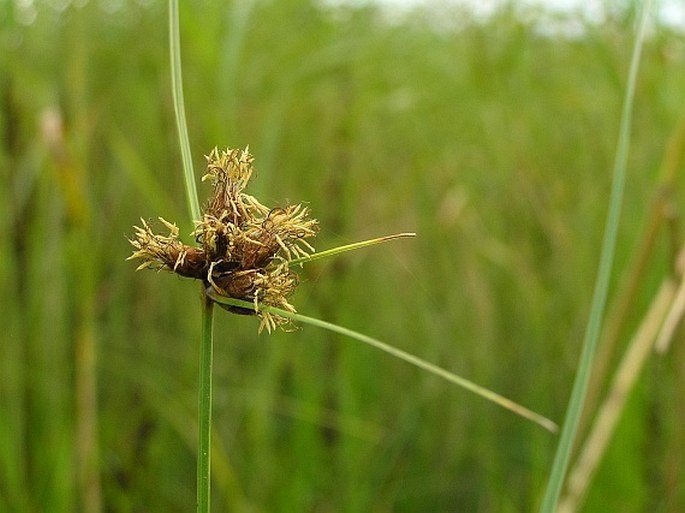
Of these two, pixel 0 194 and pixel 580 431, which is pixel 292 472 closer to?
pixel 580 431

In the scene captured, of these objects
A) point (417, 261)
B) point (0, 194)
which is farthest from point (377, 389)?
point (0, 194)

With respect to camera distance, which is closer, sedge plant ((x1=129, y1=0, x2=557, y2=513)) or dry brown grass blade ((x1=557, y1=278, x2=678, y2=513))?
sedge plant ((x1=129, y1=0, x2=557, y2=513))

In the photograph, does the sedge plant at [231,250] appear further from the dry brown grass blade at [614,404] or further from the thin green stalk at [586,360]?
the dry brown grass blade at [614,404]

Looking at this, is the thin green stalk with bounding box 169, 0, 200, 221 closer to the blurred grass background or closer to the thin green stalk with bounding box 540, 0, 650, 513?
the thin green stalk with bounding box 540, 0, 650, 513

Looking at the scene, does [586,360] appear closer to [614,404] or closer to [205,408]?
[205,408]

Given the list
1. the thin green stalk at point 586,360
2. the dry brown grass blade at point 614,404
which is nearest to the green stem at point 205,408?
the thin green stalk at point 586,360

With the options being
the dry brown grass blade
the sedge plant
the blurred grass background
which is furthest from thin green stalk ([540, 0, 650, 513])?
the blurred grass background

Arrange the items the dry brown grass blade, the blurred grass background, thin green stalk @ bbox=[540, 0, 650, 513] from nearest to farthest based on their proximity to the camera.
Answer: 1. thin green stalk @ bbox=[540, 0, 650, 513]
2. the dry brown grass blade
3. the blurred grass background
